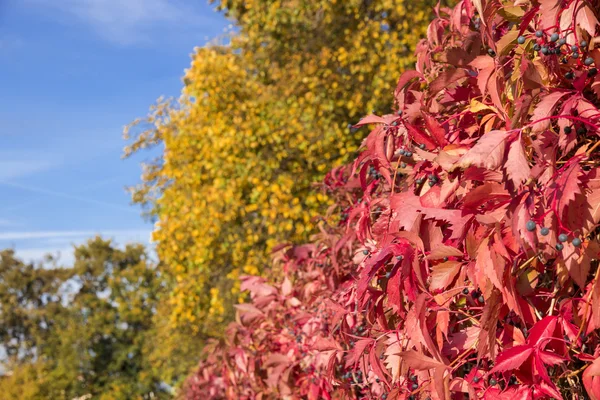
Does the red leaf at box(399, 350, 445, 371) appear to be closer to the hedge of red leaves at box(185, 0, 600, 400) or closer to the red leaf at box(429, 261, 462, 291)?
the hedge of red leaves at box(185, 0, 600, 400)

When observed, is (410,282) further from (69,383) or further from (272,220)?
(69,383)

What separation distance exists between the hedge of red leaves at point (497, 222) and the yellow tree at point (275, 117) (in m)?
5.71

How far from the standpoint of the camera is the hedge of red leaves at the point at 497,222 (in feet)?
3.74

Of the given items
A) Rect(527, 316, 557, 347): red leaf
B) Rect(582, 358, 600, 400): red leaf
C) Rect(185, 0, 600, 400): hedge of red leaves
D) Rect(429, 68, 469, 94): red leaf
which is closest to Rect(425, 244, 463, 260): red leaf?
Rect(185, 0, 600, 400): hedge of red leaves

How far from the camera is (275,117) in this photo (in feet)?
26.7

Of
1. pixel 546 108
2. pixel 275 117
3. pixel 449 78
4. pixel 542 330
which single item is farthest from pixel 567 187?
pixel 275 117

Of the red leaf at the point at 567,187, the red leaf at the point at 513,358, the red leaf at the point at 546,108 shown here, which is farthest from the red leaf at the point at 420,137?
the red leaf at the point at 513,358

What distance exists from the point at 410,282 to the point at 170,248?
8.64 metres

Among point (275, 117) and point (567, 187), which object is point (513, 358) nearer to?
point (567, 187)

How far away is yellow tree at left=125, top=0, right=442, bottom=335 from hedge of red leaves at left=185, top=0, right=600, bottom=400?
571 centimetres

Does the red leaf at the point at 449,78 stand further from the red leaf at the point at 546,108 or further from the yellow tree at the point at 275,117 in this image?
the yellow tree at the point at 275,117

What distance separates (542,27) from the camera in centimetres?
130

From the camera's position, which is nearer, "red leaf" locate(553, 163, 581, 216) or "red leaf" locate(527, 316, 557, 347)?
"red leaf" locate(553, 163, 581, 216)

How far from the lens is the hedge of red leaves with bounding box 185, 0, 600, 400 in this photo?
3.74 feet
